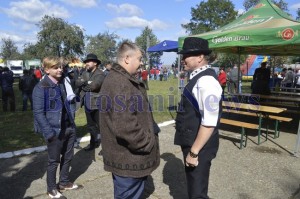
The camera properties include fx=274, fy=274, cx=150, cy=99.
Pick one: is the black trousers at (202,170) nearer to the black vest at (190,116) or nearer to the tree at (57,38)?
the black vest at (190,116)

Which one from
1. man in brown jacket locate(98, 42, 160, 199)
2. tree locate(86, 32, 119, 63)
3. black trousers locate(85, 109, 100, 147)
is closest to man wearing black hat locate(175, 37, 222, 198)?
man in brown jacket locate(98, 42, 160, 199)

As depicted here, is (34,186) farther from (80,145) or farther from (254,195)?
(254,195)

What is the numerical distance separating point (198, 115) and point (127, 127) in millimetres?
760

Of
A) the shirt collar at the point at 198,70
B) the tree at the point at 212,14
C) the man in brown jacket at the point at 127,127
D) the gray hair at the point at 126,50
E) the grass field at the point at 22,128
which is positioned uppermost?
the tree at the point at 212,14

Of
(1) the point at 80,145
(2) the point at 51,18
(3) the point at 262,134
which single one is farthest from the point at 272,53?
(2) the point at 51,18

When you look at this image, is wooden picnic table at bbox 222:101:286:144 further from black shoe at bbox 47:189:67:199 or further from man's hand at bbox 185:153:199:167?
black shoe at bbox 47:189:67:199

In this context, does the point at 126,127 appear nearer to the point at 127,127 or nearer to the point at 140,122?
the point at 127,127

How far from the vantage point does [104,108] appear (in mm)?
2221

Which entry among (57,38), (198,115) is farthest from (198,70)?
(57,38)

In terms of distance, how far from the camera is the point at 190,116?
255cm

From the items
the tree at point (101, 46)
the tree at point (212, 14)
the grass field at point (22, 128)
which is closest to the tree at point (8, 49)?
the tree at point (101, 46)

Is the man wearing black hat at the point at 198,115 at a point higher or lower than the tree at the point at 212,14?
lower

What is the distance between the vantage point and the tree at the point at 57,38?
48.9 meters

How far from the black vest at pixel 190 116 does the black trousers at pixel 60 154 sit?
163cm
